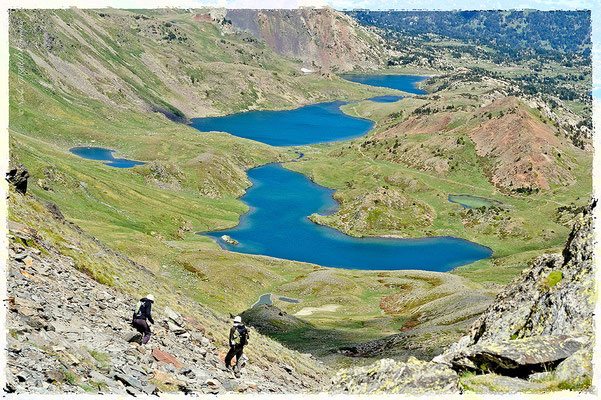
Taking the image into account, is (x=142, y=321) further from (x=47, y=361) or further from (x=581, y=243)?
(x=581, y=243)

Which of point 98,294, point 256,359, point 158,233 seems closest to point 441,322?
point 256,359

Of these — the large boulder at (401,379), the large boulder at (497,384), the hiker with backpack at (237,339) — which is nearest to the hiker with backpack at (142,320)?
the hiker with backpack at (237,339)

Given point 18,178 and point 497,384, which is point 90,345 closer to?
point 497,384

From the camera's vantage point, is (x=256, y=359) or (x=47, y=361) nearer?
(x=47, y=361)

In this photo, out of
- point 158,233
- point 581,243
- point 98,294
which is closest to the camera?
point 581,243

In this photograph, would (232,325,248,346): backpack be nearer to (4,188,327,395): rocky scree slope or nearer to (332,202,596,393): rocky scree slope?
(4,188,327,395): rocky scree slope

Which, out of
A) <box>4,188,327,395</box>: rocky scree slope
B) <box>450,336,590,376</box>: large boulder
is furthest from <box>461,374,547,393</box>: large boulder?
<box>4,188,327,395</box>: rocky scree slope

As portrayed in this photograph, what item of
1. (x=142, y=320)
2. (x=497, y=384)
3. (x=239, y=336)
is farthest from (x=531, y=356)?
(x=142, y=320)
